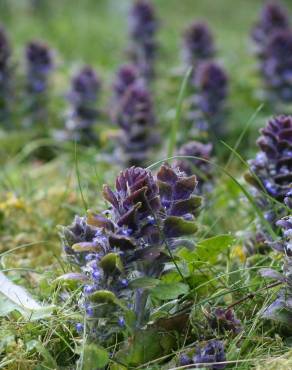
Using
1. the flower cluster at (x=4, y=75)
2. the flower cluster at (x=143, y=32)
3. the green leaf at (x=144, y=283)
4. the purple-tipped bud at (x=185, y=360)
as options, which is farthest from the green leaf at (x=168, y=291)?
the flower cluster at (x=143, y=32)

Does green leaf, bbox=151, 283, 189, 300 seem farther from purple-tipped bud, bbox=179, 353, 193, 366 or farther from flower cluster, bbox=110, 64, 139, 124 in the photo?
flower cluster, bbox=110, 64, 139, 124

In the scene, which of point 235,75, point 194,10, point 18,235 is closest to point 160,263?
point 18,235

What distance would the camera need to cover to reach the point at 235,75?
237 inches

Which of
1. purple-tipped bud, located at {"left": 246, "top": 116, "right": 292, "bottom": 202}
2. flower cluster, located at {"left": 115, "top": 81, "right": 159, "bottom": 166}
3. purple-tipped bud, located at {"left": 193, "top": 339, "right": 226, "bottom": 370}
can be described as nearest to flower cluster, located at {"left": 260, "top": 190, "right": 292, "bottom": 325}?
purple-tipped bud, located at {"left": 193, "top": 339, "right": 226, "bottom": 370}

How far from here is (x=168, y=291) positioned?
1680 millimetres

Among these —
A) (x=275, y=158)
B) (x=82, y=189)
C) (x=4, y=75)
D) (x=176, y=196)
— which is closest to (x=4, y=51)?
(x=4, y=75)

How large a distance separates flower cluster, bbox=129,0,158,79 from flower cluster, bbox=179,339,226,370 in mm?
4477

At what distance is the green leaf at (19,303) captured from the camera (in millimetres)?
1774

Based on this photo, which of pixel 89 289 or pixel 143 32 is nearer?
pixel 89 289

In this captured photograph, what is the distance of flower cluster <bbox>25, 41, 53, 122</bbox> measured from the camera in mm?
A: 4973

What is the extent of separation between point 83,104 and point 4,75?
0.65 meters

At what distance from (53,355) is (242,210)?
131 cm

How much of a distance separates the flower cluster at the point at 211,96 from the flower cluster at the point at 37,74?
111 cm

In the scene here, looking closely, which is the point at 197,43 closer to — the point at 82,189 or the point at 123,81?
the point at 123,81
